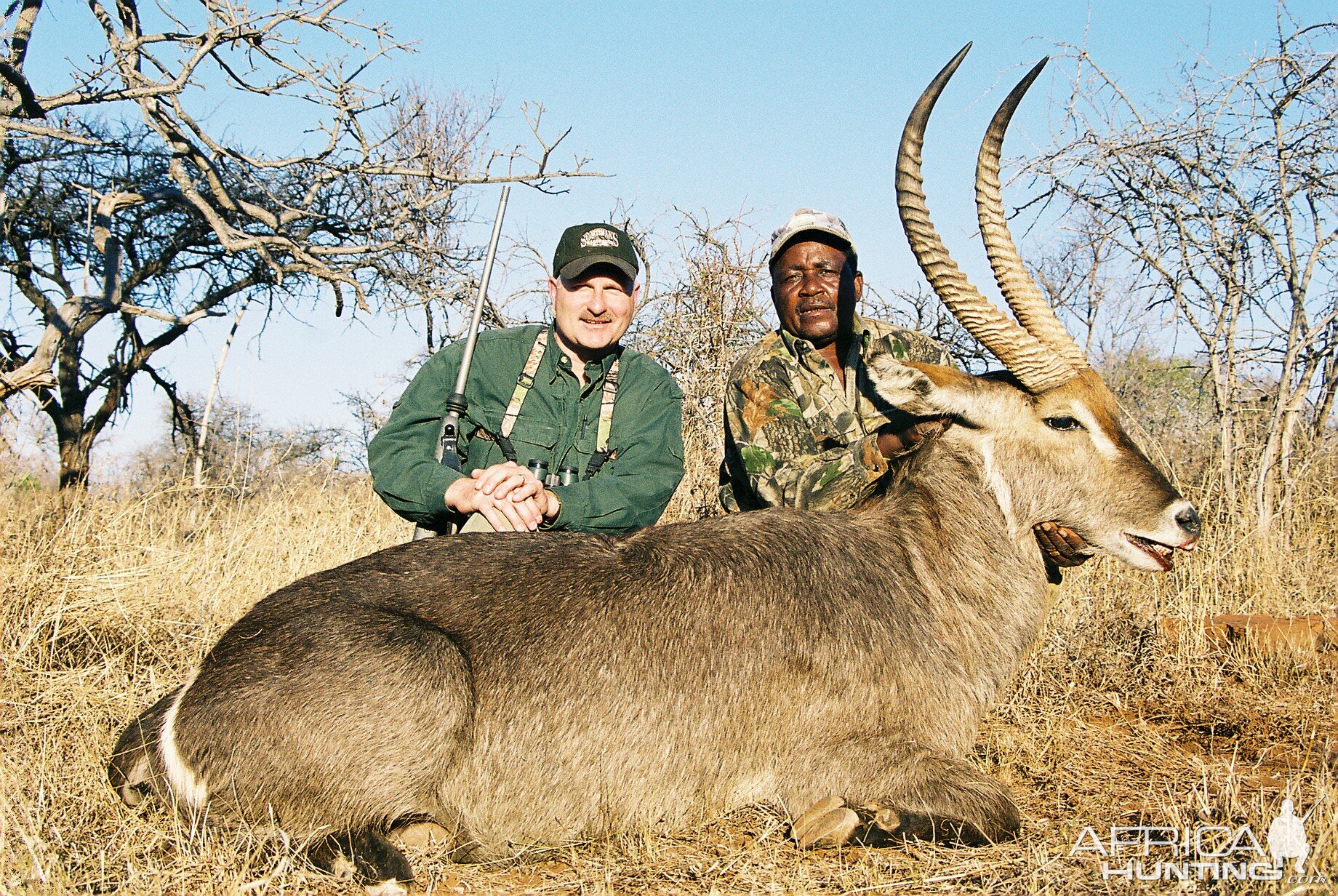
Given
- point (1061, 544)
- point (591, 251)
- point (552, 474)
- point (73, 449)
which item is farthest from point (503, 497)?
point (73, 449)

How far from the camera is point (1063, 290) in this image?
1247 centimetres

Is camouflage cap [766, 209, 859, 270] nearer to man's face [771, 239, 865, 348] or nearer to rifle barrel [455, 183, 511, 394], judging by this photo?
man's face [771, 239, 865, 348]

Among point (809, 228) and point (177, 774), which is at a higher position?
point (809, 228)

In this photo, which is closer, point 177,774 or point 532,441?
point 177,774

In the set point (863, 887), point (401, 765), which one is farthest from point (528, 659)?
point (863, 887)

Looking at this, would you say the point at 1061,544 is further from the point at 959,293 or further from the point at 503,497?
the point at 503,497

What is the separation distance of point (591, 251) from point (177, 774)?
3292 millimetres

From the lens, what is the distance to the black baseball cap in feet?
18.4

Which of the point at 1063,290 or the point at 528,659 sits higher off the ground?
the point at 1063,290

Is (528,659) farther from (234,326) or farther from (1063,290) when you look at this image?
(1063,290)

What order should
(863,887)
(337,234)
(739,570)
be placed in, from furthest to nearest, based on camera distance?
1. (337,234)
2. (739,570)
3. (863,887)

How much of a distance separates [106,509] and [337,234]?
7.46 m

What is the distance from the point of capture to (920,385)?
4.34 meters

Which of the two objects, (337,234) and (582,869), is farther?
(337,234)
